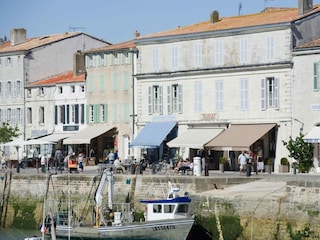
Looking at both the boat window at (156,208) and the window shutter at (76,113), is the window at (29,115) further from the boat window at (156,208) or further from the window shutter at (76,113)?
the boat window at (156,208)

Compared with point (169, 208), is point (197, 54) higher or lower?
higher

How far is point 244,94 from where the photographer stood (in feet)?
190

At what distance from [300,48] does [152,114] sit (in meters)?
10.7

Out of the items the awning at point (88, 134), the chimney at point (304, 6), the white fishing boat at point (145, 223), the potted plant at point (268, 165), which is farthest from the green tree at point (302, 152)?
the awning at point (88, 134)

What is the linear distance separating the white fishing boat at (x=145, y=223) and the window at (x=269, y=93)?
415 inches

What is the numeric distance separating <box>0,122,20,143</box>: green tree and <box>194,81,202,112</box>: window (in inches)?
718

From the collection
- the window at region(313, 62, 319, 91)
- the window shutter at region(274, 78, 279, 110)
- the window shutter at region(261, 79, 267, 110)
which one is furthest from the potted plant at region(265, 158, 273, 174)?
the window at region(313, 62, 319, 91)

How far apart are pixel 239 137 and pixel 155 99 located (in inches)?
303

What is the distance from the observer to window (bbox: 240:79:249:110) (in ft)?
190

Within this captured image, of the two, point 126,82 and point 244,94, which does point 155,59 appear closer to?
point 126,82

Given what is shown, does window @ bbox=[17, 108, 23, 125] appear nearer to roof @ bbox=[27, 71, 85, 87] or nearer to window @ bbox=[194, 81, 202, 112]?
roof @ bbox=[27, 71, 85, 87]

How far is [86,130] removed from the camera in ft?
225

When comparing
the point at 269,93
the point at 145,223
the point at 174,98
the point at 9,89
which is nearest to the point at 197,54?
the point at 174,98

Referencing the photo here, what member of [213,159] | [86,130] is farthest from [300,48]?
[86,130]
